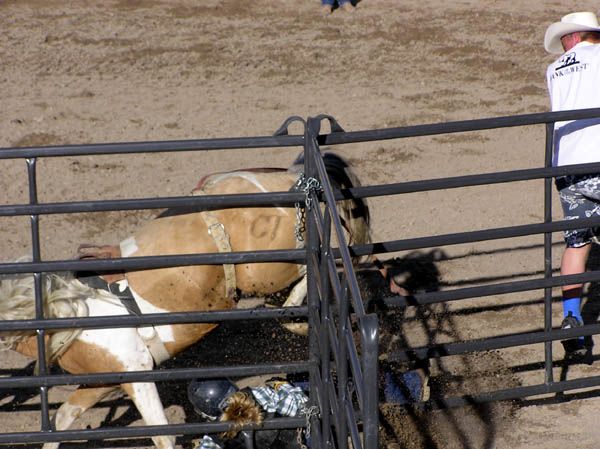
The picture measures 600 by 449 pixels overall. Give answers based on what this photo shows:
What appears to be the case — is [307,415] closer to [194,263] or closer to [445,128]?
[194,263]

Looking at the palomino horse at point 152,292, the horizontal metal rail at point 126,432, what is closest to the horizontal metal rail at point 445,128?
the palomino horse at point 152,292

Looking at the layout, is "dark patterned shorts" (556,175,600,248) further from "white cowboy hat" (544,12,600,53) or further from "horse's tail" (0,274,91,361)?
"horse's tail" (0,274,91,361)

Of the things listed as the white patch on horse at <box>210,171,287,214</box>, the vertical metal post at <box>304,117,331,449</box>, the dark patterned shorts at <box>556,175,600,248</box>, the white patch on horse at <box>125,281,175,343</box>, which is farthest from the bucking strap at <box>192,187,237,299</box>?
the dark patterned shorts at <box>556,175,600,248</box>

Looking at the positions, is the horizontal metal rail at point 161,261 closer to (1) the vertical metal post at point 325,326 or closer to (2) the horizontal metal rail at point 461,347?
(1) the vertical metal post at point 325,326

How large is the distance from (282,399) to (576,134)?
206cm

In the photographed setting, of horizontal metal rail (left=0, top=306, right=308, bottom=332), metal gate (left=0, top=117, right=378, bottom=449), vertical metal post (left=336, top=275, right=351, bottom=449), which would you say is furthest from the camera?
horizontal metal rail (left=0, top=306, right=308, bottom=332)

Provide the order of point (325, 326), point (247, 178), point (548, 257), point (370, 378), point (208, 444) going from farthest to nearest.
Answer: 1. point (247, 178)
2. point (548, 257)
3. point (208, 444)
4. point (325, 326)
5. point (370, 378)

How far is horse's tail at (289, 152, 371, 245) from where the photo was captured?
4.87m

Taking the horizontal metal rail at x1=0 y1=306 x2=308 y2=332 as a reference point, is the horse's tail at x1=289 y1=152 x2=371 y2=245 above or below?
above

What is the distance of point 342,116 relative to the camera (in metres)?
8.53

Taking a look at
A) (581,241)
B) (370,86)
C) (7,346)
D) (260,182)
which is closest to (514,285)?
(581,241)

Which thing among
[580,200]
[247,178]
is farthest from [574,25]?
[247,178]

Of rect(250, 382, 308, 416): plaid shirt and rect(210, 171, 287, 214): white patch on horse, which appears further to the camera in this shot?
rect(210, 171, 287, 214): white patch on horse

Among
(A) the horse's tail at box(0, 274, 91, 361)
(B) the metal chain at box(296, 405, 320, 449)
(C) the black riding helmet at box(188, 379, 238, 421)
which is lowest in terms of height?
(B) the metal chain at box(296, 405, 320, 449)
